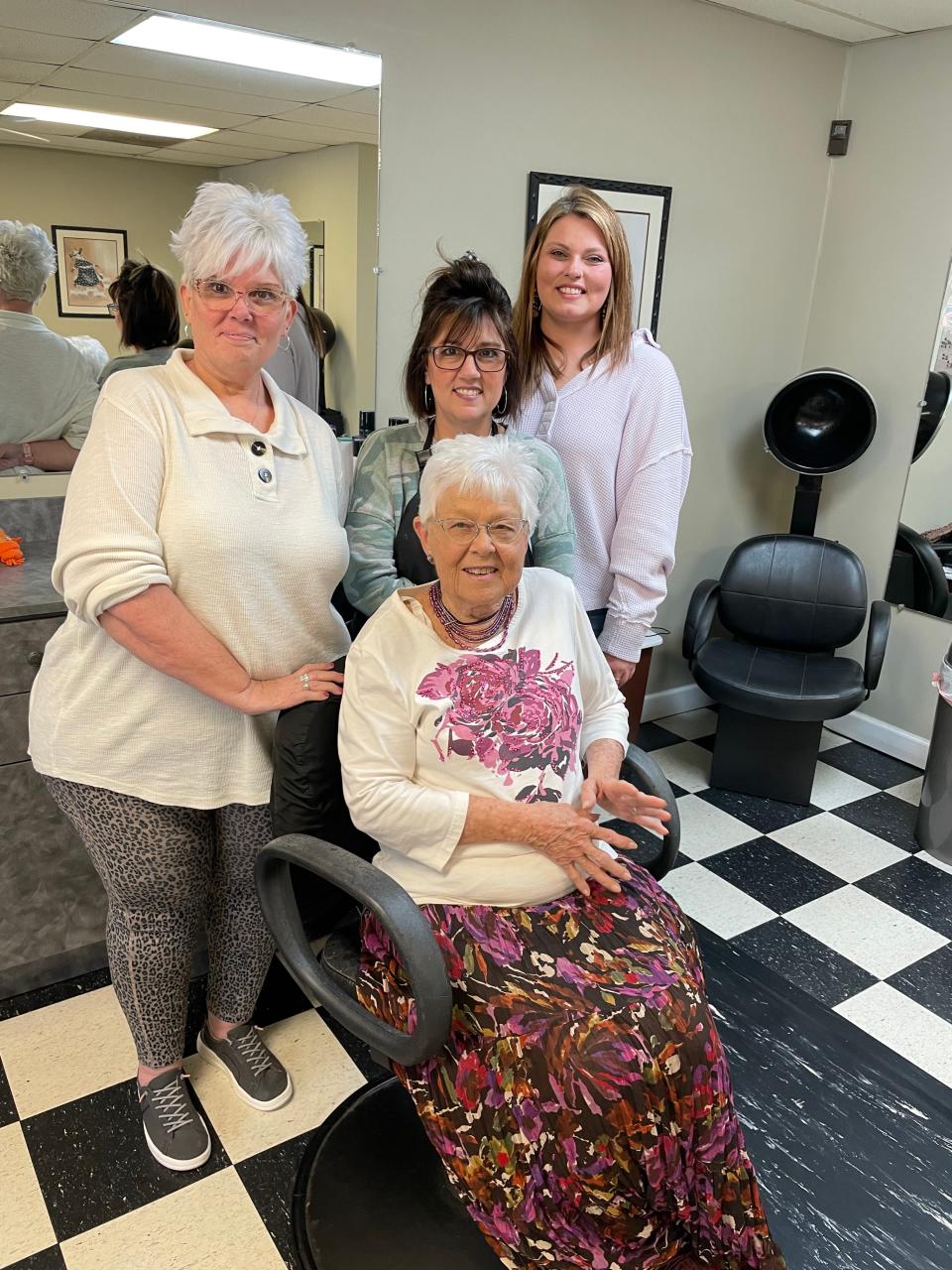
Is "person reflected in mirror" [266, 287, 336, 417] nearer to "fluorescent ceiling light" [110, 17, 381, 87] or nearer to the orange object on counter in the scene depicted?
"fluorescent ceiling light" [110, 17, 381, 87]

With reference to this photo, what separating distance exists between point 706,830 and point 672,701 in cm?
93

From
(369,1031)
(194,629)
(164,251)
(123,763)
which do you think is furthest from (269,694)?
(164,251)

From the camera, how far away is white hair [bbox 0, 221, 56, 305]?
7.35ft

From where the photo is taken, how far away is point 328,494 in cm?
169

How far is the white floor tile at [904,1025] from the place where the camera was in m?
2.20

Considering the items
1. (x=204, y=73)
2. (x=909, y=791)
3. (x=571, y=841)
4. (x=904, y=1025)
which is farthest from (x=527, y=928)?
(x=909, y=791)

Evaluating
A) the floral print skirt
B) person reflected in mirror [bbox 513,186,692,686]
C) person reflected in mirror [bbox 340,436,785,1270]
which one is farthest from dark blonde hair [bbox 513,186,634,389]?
the floral print skirt

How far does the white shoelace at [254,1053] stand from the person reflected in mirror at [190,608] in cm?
17

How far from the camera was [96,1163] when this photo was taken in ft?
5.96

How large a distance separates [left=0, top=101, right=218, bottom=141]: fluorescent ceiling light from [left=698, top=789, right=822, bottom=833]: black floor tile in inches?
102

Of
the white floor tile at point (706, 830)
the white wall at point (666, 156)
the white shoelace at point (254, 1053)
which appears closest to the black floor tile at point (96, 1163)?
the white shoelace at point (254, 1053)

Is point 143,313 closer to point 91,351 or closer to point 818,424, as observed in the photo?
point 91,351

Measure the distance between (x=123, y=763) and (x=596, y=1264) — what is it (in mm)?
1072

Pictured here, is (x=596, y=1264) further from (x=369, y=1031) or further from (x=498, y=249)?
(x=498, y=249)
